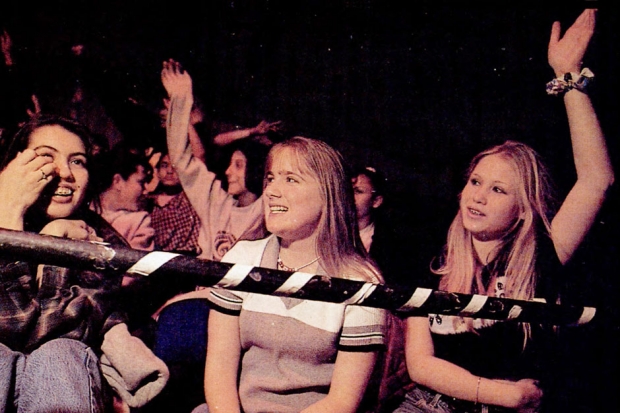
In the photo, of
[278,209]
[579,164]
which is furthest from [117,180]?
[579,164]

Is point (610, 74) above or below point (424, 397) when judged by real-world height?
above

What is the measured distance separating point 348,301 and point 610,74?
1.70 m

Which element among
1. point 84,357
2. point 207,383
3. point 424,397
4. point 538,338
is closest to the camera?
point 84,357

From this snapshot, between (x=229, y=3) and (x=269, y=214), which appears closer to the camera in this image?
(x=269, y=214)

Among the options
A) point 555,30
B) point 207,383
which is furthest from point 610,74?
point 207,383

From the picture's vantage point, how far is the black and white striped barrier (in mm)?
1606

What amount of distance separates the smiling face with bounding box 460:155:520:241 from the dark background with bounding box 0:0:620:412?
7 centimetres

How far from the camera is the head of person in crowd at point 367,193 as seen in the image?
2203 mm

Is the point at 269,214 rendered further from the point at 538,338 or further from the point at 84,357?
the point at 538,338

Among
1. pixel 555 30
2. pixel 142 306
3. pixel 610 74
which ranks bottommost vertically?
pixel 142 306

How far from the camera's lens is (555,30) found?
2537mm

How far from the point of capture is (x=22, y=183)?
1966 millimetres

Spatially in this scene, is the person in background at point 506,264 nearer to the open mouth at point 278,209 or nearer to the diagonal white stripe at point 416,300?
the diagonal white stripe at point 416,300

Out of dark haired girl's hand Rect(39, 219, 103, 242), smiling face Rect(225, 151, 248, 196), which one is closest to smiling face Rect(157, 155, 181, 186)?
smiling face Rect(225, 151, 248, 196)
